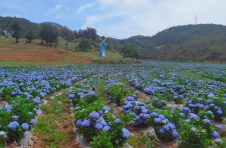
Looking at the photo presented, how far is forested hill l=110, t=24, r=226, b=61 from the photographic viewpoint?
100750 mm

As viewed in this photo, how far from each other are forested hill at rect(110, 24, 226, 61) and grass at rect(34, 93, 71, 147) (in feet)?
277

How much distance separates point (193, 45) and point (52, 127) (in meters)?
120

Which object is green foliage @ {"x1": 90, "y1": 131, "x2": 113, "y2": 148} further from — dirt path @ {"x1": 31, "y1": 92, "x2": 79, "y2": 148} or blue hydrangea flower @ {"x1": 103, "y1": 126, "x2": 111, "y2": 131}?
dirt path @ {"x1": 31, "y1": 92, "x2": 79, "y2": 148}

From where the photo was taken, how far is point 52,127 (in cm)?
1009

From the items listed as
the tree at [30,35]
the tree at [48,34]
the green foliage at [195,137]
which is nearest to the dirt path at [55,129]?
the green foliage at [195,137]

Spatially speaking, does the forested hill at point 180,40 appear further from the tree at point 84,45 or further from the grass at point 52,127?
the grass at point 52,127

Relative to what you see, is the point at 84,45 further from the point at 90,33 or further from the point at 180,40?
the point at 180,40

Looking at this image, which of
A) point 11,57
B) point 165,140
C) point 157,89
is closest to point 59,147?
point 165,140

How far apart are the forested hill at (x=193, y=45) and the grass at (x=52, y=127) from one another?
8431 cm

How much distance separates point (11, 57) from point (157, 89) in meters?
48.4

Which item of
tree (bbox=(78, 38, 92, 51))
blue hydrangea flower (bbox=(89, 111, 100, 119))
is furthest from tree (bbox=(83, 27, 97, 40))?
blue hydrangea flower (bbox=(89, 111, 100, 119))

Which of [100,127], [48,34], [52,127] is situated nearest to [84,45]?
[48,34]

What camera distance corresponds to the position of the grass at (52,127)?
9.03m

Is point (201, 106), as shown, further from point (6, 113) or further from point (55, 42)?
point (55, 42)
